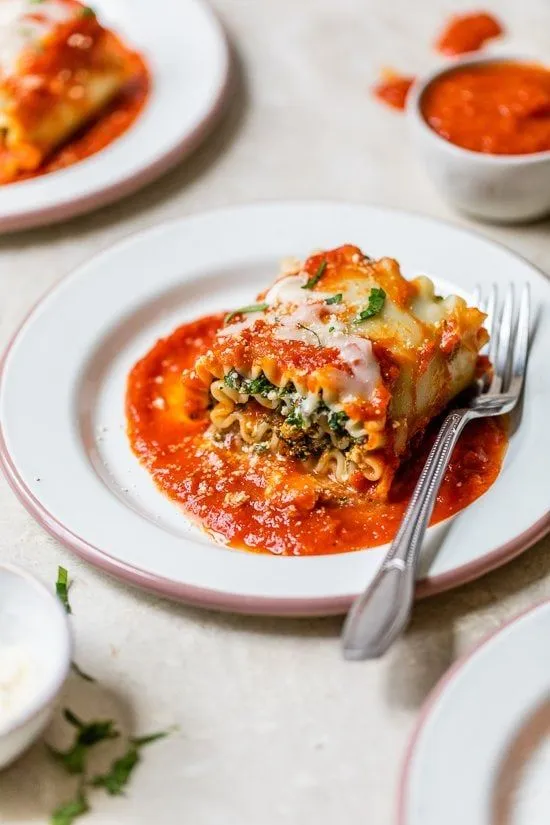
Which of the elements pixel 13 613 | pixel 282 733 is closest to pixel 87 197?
pixel 13 613

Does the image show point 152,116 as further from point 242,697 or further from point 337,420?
point 242,697

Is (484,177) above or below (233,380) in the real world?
below

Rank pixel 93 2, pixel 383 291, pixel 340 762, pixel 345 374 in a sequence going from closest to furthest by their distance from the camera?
pixel 340 762 < pixel 345 374 < pixel 383 291 < pixel 93 2

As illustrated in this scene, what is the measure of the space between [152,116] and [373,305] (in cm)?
186

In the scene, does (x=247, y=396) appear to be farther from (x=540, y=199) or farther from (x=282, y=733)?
(x=540, y=199)

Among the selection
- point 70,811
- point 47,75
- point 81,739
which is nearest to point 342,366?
point 81,739

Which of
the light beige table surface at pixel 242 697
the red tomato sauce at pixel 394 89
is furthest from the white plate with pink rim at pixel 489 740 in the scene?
the red tomato sauce at pixel 394 89

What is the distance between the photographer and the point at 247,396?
2.81m

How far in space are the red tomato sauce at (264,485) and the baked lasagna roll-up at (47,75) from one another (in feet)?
4.63

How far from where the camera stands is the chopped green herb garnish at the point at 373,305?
2732mm

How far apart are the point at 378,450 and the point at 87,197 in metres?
1.74

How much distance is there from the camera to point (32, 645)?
7.29ft

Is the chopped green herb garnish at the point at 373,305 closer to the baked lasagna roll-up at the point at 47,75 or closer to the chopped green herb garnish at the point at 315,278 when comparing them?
the chopped green herb garnish at the point at 315,278

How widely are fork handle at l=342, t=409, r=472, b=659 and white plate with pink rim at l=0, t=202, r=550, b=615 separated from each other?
8 centimetres
